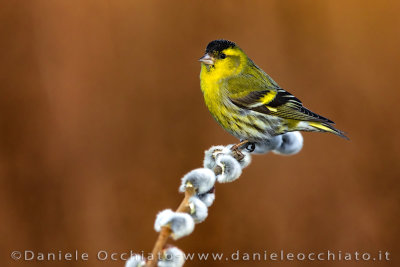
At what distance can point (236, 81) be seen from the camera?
1.98 metres

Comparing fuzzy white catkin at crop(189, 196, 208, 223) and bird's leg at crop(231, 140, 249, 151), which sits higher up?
bird's leg at crop(231, 140, 249, 151)

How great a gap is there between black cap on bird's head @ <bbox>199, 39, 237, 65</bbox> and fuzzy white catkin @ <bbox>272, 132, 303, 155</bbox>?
1.36 ft

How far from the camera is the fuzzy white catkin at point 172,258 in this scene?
839 mm

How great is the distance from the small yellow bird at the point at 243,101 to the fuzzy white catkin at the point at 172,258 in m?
1.04

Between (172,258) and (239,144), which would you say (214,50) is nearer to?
(239,144)

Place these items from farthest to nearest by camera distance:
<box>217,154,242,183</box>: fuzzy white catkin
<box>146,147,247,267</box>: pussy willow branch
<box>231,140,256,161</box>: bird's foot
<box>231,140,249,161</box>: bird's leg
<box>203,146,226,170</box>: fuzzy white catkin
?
<box>231,140,256,161</box>: bird's foot < <box>231,140,249,161</box>: bird's leg < <box>203,146,226,170</box>: fuzzy white catkin < <box>217,154,242,183</box>: fuzzy white catkin < <box>146,147,247,267</box>: pussy willow branch

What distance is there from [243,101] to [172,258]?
1182mm

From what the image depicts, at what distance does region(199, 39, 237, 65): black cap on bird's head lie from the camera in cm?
188

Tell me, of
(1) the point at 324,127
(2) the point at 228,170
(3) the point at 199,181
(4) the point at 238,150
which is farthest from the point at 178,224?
(1) the point at 324,127

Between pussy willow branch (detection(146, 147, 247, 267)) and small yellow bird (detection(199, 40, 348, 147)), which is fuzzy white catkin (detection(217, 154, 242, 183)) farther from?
small yellow bird (detection(199, 40, 348, 147))

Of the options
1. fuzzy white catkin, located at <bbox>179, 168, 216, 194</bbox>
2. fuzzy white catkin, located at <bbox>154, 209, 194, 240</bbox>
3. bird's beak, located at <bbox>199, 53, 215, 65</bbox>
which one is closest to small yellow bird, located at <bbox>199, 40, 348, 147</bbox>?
bird's beak, located at <bbox>199, 53, 215, 65</bbox>

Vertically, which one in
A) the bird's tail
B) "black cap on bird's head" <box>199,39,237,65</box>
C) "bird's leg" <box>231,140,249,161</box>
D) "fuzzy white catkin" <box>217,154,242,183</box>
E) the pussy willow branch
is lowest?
the pussy willow branch

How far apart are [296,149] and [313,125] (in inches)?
7.9

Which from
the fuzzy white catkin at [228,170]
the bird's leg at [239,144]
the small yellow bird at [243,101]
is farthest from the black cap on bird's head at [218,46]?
the fuzzy white catkin at [228,170]
